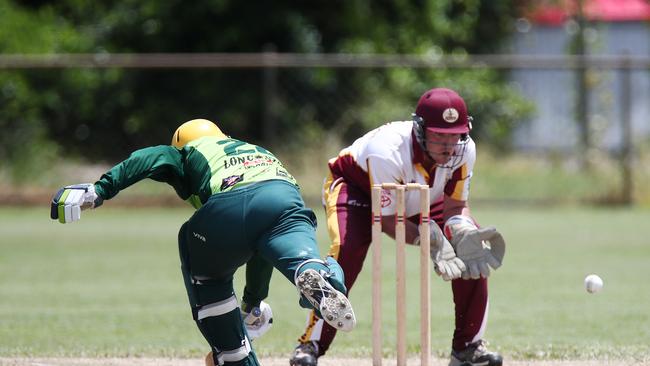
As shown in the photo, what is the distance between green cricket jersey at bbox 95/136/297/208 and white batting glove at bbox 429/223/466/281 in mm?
903

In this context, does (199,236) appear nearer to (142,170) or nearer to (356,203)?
(142,170)

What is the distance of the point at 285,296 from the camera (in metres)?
10.1

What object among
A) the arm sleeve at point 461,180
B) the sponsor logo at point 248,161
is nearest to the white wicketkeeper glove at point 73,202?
the sponsor logo at point 248,161

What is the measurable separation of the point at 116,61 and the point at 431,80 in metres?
5.32

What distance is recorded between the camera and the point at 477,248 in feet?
20.2

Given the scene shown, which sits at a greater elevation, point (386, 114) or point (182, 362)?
point (182, 362)

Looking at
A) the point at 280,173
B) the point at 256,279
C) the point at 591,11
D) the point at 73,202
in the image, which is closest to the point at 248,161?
the point at 280,173

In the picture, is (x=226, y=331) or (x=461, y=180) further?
(x=461, y=180)

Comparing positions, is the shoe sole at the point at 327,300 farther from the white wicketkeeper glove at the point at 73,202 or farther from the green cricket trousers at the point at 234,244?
the white wicketkeeper glove at the point at 73,202

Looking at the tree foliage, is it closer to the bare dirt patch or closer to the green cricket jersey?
the bare dirt patch

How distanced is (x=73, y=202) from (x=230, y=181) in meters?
0.77

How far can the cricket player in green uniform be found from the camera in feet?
17.2

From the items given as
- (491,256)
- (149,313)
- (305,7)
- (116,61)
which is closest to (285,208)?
(491,256)

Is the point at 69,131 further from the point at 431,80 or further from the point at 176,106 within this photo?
the point at 431,80
